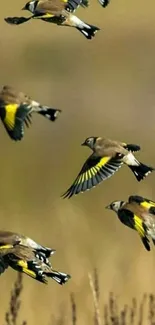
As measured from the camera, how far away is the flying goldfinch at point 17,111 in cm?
182

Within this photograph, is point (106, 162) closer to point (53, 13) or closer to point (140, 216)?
point (140, 216)

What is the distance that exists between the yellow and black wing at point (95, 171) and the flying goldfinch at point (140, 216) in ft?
0.15

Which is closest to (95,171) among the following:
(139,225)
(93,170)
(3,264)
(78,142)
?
(93,170)

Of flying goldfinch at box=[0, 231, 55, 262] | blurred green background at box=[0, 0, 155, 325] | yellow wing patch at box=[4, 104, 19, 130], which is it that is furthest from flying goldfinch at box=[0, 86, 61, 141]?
blurred green background at box=[0, 0, 155, 325]

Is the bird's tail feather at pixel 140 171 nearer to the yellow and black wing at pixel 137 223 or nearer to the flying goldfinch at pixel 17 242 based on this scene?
the yellow and black wing at pixel 137 223

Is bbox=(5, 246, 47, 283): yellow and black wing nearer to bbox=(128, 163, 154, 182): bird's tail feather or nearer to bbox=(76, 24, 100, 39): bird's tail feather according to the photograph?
bbox=(128, 163, 154, 182): bird's tail feather

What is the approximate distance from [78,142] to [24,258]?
785mm

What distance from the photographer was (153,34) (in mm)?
2932

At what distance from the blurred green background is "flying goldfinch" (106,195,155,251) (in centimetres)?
35

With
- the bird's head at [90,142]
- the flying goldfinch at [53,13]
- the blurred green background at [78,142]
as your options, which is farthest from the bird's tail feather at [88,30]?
the blurred green background at [78,142]

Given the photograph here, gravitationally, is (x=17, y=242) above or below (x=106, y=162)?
below

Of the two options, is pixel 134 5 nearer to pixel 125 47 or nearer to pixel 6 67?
pixel 125 47

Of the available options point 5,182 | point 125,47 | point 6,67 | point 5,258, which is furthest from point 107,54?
point 5,258

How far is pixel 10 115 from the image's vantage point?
1.84 metres
